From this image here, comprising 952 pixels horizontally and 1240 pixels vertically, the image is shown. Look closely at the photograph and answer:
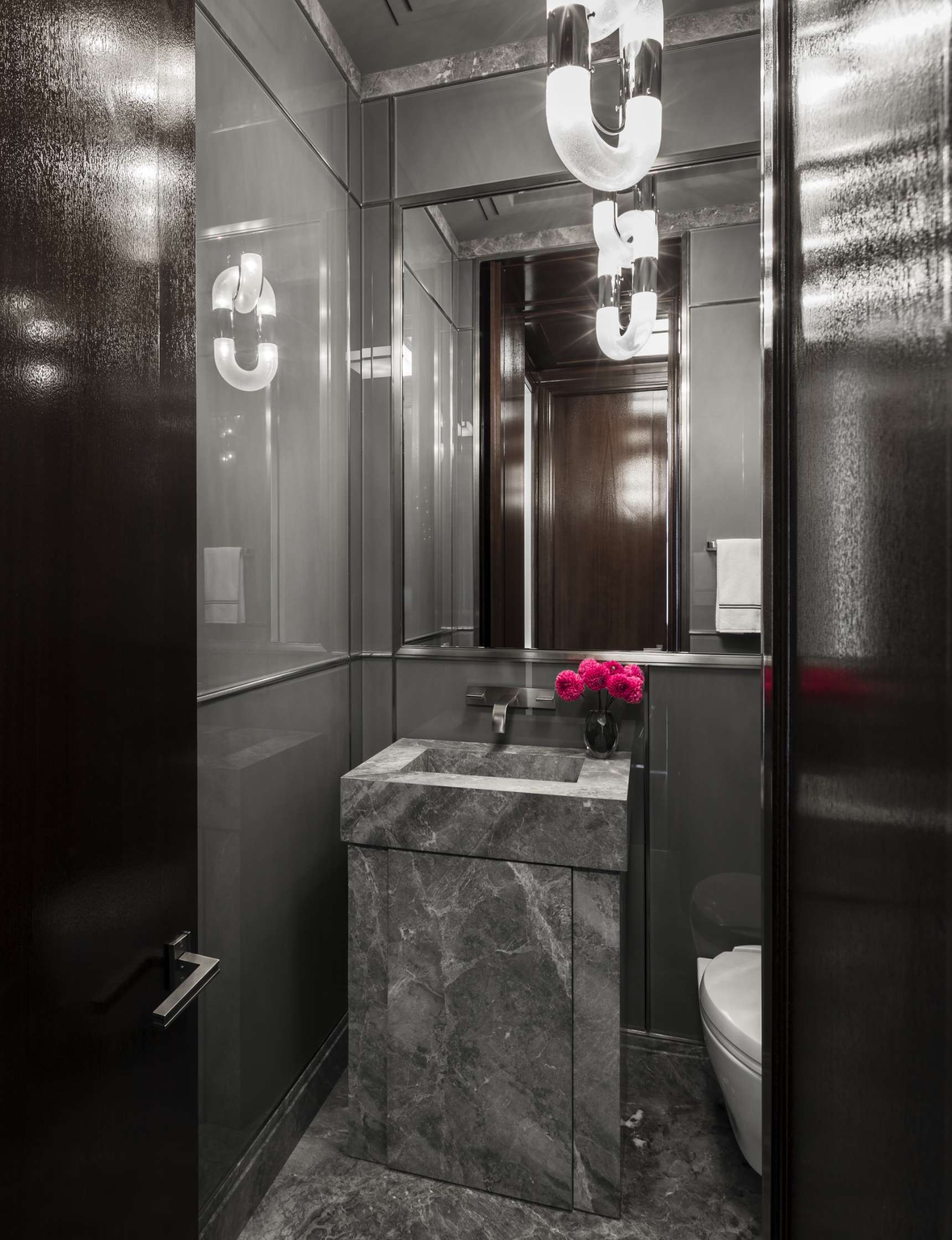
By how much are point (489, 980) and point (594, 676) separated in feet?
2.33

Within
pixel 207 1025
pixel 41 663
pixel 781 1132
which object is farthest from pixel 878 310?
pixel 207 1025

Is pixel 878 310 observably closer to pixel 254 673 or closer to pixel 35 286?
pixel 35 286

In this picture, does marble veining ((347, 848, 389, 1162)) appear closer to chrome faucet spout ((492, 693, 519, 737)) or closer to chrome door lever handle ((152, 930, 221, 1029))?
chrome faucet spout ((492, 693, 519, 737))

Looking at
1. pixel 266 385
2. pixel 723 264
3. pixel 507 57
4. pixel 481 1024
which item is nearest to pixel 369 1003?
pixel 481 1024

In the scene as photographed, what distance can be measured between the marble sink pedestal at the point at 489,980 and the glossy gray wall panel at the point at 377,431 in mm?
580

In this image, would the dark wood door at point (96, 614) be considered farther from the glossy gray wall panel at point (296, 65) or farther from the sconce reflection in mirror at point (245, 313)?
the glossy gray wall panel at point (296, 65)

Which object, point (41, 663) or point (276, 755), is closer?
point (41, 663)

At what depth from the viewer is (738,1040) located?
4.29 ft

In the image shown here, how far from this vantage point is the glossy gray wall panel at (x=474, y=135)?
5.98 feet

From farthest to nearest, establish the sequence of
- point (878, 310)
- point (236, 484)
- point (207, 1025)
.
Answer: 1. point (236, 484)
2. point (207, 1025)
3. point (878, 310)

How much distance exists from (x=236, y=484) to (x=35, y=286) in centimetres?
83

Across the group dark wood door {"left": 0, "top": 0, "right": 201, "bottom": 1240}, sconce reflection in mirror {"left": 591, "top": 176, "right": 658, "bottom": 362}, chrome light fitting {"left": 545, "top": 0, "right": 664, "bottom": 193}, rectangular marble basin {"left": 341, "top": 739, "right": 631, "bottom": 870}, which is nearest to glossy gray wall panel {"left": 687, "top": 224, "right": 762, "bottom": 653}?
sconce reflection in mirror {"left": 591, "top": 176, "right": 658, "bottom": 362}

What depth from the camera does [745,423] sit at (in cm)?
172

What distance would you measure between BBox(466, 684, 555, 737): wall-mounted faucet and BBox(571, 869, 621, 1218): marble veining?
0.50 meters
